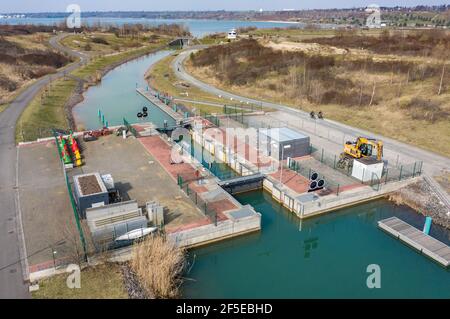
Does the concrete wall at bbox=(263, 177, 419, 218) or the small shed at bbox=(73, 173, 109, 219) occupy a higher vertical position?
the small shed at bbox=(73, 173, 109, 219)

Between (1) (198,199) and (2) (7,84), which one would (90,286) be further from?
(2) (7,84)

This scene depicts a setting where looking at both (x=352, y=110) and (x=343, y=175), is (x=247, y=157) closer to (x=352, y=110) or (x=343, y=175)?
(x=343, y=175)

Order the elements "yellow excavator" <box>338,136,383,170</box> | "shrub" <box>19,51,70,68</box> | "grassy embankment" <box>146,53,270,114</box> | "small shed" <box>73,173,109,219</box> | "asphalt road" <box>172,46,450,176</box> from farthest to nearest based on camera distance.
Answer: "shrub" <box>19,51,70,68</box> → "grassy embankment" <box>146,53,270,114</box> → "asphalt road" <box>172,46,450,176</box> → "yellow excavator" <box>338,136,383,170</box> → "small shed" <box>73,173,109,219</box>

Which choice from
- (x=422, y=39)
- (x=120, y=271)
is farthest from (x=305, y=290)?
(x=422, y=39)

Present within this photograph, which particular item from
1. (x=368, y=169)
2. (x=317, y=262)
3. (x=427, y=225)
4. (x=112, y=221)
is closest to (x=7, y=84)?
(x=112, y=221)

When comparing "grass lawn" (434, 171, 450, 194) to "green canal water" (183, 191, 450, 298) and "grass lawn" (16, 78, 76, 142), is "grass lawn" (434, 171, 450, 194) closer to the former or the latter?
"green canal water" (183, 191, 450, 298)

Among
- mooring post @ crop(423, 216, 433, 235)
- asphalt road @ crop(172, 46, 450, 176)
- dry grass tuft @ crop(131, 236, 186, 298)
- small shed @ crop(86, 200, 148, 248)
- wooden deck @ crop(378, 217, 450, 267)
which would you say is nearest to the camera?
dry grass tuft @ crop(131, 236, 186, 298)

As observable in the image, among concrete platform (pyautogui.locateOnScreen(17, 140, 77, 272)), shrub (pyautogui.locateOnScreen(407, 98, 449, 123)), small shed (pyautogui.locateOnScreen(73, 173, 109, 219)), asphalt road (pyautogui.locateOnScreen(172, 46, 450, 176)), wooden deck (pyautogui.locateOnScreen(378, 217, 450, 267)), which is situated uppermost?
shrub (pyautogui.locateOnScreen(407, 98, 449, 123))

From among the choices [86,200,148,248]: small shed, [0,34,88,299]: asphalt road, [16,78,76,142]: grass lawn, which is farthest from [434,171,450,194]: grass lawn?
[16,78,76,142]: grass lawn
